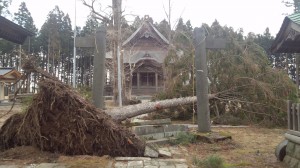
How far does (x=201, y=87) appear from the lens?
320 inches

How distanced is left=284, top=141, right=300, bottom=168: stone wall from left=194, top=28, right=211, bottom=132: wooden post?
277cm

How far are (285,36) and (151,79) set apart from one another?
2538 centimetres

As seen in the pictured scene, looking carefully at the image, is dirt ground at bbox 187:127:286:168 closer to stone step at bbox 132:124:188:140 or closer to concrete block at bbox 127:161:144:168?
stone step at bbox 132:124:188:140

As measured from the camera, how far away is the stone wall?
492 centimetres

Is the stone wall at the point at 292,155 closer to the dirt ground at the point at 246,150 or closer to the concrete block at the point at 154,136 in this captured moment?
the dirt ground at the point at 246,150

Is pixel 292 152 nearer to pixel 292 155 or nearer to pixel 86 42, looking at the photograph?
pixel 292 155

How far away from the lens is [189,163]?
529 cm

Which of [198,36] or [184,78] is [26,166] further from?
[184,78]

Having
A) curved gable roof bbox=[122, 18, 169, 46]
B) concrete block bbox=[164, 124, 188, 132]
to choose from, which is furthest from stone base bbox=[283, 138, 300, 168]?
curved gable roof bbox=[122, 18, 169, 46]

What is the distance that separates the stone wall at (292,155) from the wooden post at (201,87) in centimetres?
277

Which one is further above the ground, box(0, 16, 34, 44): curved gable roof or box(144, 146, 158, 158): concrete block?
box(0, 16, 34, 44): curved gable roof

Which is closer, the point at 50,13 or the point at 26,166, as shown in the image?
the point at 26,166

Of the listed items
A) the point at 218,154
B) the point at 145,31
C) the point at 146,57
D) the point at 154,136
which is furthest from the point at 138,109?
the point at 145,31

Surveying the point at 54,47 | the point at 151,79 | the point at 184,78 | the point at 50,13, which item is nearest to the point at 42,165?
→ the point at 184,78
